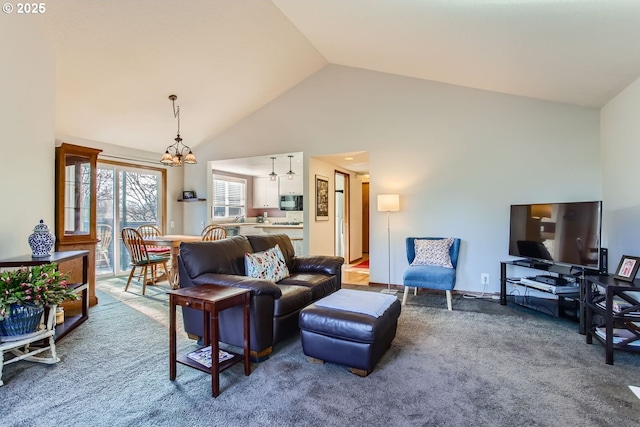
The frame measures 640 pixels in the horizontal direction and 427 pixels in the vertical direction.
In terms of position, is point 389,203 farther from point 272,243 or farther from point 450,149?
point 272,243

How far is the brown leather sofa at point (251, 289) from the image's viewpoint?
2438 millimetres

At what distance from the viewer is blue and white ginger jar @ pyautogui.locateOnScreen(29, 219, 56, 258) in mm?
2920

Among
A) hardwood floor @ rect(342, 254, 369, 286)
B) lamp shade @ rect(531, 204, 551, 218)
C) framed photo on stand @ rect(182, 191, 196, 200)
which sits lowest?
hardwood floor @ rect(342, 254, 369, 286)

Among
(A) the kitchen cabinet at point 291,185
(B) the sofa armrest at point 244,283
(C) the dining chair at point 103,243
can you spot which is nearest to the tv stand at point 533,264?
(B) the sofa armrest at point 244,283

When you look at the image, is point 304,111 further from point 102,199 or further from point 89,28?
point 102,199

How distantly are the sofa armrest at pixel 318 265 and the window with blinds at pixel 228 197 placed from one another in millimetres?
4562

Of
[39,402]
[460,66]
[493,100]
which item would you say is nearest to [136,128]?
[39,402]

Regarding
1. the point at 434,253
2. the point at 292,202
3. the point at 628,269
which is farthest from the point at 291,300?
the point at 292,202

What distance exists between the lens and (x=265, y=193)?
8867 mm

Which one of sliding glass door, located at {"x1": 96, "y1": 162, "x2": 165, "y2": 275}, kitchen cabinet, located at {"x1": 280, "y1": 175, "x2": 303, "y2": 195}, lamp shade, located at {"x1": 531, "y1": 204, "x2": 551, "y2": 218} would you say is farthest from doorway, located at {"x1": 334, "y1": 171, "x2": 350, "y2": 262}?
lamp shade, located at {"x1": 531, "y1": 204, "x2": 551, "y2": 218}

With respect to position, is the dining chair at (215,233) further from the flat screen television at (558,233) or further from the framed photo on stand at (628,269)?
the framed photo on stand at (628,269)

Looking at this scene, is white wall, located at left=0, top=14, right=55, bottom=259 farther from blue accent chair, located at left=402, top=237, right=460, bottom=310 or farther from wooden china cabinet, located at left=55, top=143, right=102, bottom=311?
blue accent chair, located at left=402, top=237, right=460, bottom=310

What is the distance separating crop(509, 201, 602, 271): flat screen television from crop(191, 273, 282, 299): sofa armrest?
9.94ft

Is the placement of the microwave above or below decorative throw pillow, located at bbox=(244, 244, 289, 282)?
above
